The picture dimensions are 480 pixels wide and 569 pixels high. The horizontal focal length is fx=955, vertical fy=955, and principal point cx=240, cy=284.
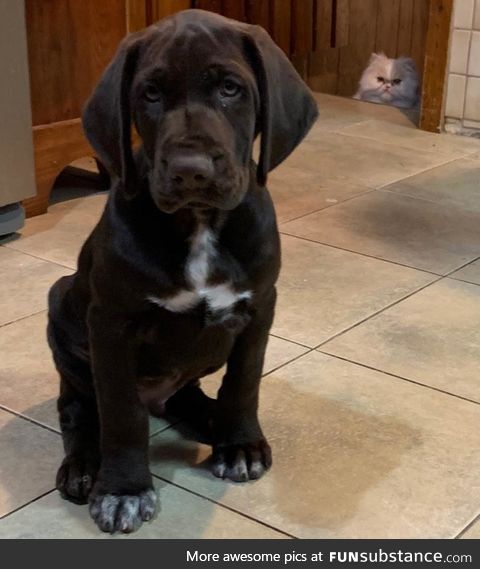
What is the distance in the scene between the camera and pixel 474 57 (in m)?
3.89

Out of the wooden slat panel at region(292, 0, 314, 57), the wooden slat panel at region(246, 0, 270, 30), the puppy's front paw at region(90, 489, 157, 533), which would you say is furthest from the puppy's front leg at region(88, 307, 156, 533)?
the wooden slat panel at region(292, 0, 314, 57)

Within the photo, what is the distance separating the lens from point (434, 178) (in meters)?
3.37

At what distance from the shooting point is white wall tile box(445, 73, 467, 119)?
397cm

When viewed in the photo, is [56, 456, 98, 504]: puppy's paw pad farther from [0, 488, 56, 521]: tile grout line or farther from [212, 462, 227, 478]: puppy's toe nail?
[212, 462, 227, 478]: puppy's toe nail

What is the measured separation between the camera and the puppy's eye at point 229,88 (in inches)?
51.5

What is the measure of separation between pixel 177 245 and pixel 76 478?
425mm

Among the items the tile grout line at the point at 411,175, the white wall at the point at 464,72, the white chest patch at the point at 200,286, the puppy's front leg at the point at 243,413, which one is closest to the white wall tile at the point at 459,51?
the white wall at the point at 464,72

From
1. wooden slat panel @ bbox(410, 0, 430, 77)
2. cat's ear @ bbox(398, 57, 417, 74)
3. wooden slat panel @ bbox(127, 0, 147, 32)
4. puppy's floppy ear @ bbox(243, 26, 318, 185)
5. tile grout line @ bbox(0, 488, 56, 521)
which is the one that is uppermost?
puppy's floppy ear @ bbox(243, 26, 318, 185)

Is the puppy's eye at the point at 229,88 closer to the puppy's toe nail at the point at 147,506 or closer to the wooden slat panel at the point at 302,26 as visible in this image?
the puppy's toe nail at the point at 147,506

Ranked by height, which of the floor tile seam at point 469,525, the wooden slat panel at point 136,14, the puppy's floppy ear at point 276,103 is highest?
the puppy's floppy ear at point 276,103

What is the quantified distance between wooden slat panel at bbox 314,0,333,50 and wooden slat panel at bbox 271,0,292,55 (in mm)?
180

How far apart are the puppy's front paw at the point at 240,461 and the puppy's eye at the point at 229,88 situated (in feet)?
2.01

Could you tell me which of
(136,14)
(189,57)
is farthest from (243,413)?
(136,14)

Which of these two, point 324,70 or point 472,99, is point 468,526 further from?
point 324,70
